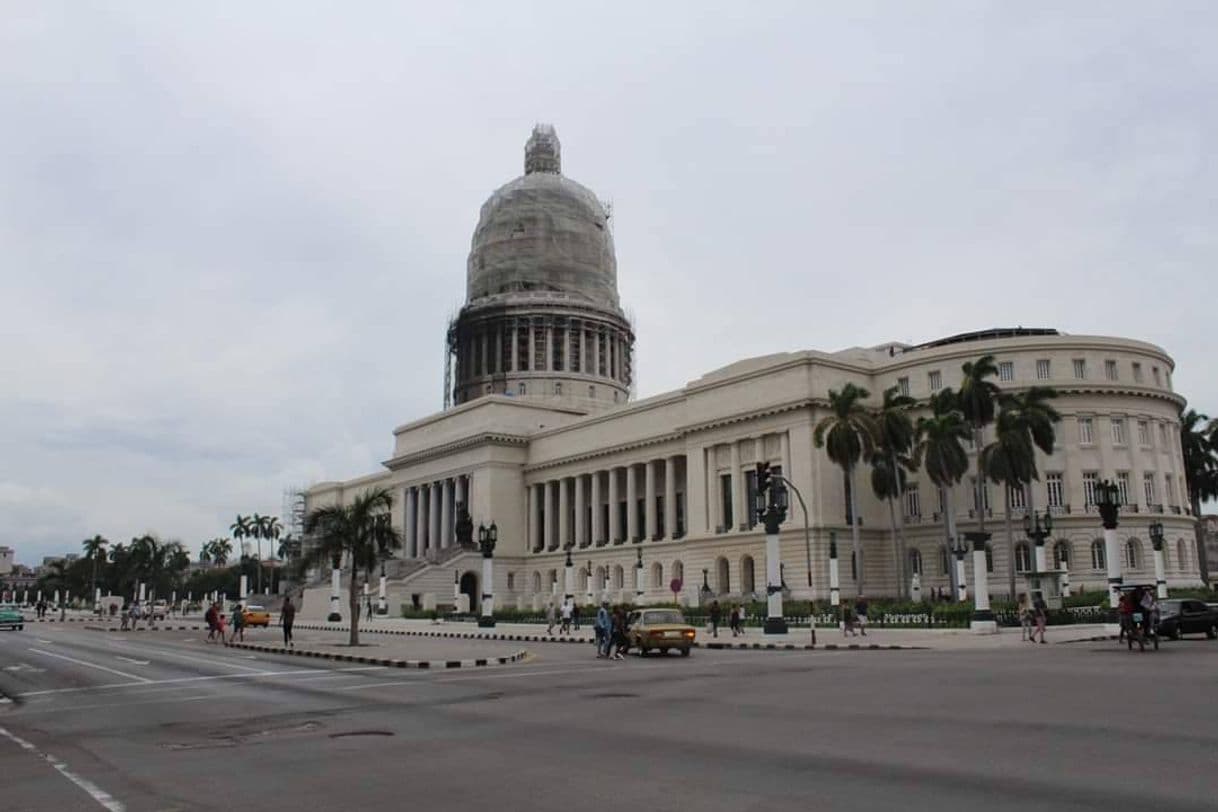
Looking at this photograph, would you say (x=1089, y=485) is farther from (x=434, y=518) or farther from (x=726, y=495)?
(x=434, y=518)

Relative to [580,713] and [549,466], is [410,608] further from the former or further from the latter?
[580,713]

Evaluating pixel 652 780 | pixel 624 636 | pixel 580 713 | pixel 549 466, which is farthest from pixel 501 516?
pixel 652 780

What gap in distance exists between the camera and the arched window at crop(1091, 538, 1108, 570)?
208ft

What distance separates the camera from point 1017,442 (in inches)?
2240

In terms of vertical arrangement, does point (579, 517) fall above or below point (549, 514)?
below

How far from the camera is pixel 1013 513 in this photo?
65.4 metres

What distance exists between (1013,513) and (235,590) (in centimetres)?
12283

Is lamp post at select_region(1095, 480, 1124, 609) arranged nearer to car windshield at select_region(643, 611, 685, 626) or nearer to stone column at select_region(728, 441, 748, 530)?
car windshield at select_region(643, 611, 685, 626)

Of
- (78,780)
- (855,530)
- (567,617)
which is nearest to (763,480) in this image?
(567,617)

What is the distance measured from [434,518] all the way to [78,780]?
94445mm

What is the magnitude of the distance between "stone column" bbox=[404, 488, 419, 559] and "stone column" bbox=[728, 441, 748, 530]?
146ft

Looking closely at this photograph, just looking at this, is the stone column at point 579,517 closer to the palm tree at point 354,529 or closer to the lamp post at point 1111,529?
the palm tree at point 354,529

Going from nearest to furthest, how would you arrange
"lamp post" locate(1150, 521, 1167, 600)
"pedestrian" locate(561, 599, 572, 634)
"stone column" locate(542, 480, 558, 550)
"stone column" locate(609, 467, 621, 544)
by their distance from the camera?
"lamp post" locate(1150, 521, 1167, 600) → "pedestrian" locate(561, 599, 572, 634) → "stone column" locate(609, 467, 621, 544) → "stone column" locate(542, 480, 558, 550)

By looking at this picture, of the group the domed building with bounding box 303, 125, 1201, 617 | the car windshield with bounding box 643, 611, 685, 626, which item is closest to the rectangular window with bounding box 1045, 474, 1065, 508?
the domed building with bounding box 303, 125, 1201, 617
